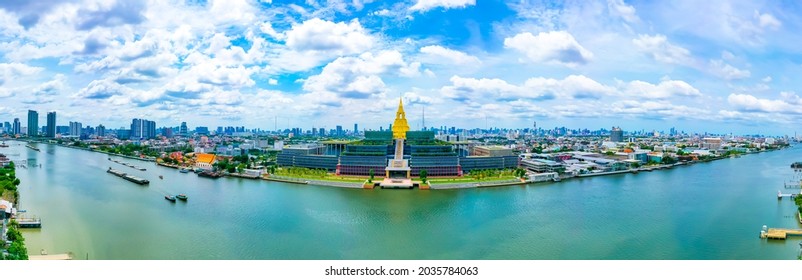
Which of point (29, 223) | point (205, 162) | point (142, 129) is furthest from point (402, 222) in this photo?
point (142, 129)

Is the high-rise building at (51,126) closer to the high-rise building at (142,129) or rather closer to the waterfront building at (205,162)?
the high-rise building at (142,129)

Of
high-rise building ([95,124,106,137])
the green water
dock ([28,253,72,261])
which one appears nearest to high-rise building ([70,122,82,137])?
high-rise building ([95,124,106,137])

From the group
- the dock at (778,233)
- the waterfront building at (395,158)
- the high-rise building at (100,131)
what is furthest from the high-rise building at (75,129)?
the dock at (778,233)

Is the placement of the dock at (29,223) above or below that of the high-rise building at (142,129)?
below

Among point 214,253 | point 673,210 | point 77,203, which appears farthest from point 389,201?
point 77,203

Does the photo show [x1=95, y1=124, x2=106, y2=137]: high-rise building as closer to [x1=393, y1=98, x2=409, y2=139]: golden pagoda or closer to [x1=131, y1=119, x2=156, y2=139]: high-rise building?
[x1=131, y1=119, x2=156, y2=139]: high-rise building
